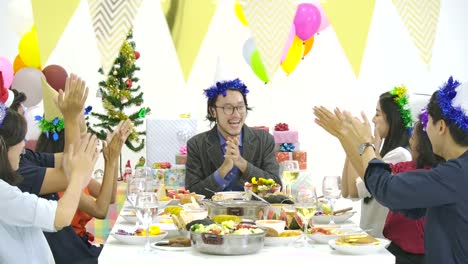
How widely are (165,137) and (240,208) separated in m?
2.77

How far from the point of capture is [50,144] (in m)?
3.66

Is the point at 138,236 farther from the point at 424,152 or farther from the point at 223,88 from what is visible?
the point at 223,88

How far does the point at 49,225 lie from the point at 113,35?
1.70 metres

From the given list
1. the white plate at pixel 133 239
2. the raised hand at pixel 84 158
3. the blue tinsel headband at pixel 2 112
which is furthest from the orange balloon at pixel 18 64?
the white plate at pixel 133 239

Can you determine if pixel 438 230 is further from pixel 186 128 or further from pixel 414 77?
pixel 414 77

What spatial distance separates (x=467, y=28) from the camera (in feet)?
26.0

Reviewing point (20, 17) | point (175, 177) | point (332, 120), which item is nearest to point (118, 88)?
point (20, 17)

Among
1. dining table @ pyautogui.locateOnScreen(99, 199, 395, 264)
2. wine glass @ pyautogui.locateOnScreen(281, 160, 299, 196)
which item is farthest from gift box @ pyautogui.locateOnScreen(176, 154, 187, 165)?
dining table @ pyautogui.locateOnScreen(99, 199, 395, 264)

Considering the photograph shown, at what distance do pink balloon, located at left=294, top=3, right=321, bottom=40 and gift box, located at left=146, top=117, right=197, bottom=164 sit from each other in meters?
1.61

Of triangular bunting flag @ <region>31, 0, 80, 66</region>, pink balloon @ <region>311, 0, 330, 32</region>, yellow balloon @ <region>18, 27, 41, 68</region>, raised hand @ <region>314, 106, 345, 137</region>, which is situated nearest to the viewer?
raised hand @ <region>314, 106, 345, 137</region>

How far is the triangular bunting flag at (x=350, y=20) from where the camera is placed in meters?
3.81

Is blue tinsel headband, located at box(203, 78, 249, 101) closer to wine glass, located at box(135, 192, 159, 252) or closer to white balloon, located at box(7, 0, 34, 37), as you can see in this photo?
wine glass, located at box(135, 192, 159, 252)

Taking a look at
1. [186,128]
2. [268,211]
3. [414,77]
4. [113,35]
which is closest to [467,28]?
[414,77]

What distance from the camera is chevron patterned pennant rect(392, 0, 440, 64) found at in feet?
12.4
